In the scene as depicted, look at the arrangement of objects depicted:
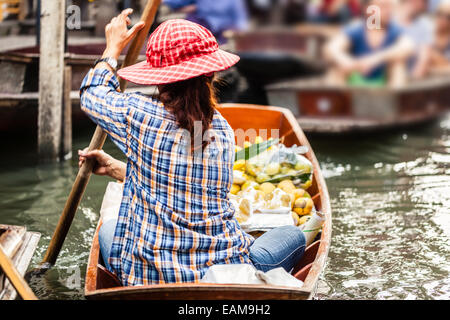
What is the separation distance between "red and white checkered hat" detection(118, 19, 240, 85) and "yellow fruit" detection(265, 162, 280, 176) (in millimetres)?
1383

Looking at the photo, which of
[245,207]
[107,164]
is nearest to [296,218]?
[245,207]

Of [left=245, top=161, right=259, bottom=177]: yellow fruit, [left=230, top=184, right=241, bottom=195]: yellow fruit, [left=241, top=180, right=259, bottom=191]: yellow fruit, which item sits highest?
[left=245, top=161, right=259, bottom=177]: yellow fruit

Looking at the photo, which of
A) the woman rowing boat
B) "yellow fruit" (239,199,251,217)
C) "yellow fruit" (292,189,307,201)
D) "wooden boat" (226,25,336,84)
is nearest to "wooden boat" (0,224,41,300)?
the woman rowing boat

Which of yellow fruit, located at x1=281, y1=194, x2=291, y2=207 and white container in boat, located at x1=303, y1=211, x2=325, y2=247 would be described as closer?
white container in boat, located at x1=303, y1=211, x2=325, y2=247

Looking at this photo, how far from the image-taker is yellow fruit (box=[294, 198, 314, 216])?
11.4 ft

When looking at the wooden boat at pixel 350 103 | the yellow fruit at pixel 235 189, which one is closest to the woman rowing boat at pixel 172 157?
the yellow fruit at pixel 235 189

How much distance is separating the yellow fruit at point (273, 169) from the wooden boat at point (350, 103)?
3.66m

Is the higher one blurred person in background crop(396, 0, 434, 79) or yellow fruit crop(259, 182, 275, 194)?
blurred person in background crop(396, 0, 434, 79)

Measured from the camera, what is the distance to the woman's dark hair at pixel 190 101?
2299 millimetres

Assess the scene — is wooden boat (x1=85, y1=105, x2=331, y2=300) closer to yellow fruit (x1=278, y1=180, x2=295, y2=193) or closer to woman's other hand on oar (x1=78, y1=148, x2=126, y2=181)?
yellow fruit (x1=278, y1=180, x2=295, y2=193)

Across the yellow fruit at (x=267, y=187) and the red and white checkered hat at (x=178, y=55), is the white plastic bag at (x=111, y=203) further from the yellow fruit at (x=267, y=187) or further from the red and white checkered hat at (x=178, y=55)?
the red and white checkered hat at (x=178, y=55)

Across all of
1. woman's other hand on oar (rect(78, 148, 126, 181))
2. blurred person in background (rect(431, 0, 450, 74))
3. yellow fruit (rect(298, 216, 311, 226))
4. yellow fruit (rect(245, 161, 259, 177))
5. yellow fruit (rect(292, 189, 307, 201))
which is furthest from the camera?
blurred person in background (rect(431, 0, 450, 74))
